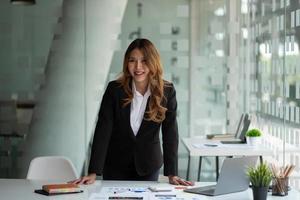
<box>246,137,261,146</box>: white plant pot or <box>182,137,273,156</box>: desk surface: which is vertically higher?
<box>246,137,261,146</box>: white plant pot

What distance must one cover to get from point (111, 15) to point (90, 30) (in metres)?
0.30

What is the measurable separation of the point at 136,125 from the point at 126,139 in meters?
0.10

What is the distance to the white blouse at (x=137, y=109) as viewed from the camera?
336 cm

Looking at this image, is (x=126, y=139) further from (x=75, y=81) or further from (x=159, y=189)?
(x=75, y=81)

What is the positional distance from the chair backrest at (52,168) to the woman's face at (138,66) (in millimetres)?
1017

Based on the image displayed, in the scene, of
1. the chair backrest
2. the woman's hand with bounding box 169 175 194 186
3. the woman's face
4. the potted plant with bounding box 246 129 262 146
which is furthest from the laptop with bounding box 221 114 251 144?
the woman's face

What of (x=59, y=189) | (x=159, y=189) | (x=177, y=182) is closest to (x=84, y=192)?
(x=59, y=189)

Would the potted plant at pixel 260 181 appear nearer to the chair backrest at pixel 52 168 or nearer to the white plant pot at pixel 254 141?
the chair backrest at pixel 52 168

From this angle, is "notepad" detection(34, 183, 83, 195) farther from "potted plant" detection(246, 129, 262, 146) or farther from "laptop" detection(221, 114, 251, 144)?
Result: "laptop" detection(221, 114, 251, 144)

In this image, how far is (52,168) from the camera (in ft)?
13.0

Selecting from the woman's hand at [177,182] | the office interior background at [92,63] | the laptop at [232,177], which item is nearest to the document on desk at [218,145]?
the office interior background at [92,63]

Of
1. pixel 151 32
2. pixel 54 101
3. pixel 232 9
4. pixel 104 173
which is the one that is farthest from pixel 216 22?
pixel 104 173

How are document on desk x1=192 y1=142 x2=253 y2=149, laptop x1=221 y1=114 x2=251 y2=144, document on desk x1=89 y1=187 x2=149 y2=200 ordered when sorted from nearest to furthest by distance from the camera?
1. document on desk x1=89 y1=187 x2=149 y2=200
2. document on desk x1=192 y1=142 x2=253 y2=149
3. laptop x1=221 y1=114 x2=251 y2=144

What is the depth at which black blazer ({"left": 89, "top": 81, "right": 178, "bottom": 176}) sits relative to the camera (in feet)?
10.9
